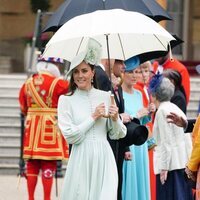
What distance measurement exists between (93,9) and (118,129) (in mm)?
1924

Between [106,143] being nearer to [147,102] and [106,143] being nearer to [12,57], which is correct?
[147,102]

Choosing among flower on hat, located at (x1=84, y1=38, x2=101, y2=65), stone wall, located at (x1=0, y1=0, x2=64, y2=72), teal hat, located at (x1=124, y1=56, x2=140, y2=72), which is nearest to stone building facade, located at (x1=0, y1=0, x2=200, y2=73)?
stone wall, located at (x1=0, y1=0, x2=64, y2=72)

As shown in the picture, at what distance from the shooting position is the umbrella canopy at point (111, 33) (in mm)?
8039

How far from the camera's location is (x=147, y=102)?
9945mm

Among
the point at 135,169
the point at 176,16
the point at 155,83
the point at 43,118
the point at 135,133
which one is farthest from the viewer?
the point at 176,16

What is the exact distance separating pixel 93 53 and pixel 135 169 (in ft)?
5.74

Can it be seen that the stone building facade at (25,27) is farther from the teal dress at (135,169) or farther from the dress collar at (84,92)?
the dress collar at (84,92)

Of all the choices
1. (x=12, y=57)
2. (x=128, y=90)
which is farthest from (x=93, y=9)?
(x=12, y=57)

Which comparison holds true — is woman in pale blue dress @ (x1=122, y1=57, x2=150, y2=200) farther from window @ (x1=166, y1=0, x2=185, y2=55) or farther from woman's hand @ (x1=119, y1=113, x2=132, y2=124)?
window @ (x1=166, y1=0, x2=185, y2=55)

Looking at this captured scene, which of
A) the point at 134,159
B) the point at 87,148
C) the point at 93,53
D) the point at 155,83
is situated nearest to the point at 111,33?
the point at 93,53

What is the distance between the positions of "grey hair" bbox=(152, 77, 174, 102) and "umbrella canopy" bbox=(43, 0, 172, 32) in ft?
2.24

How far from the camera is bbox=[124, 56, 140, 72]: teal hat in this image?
376 inches

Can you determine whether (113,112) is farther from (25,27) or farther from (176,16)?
(176,16)

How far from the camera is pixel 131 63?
9.60m
